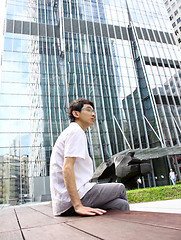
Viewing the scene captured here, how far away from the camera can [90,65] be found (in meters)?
26.8

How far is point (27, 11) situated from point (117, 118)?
20.5 meters

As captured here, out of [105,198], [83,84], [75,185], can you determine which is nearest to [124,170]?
[105,198]

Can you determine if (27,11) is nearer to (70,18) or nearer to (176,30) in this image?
(70,18)

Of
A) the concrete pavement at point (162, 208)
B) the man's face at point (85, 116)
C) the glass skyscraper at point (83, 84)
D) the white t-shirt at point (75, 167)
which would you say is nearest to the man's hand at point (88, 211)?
the white t-shirt at point (75, 167)

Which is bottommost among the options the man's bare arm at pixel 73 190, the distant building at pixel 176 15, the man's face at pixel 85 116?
the man's bare arm at pixel 73 190

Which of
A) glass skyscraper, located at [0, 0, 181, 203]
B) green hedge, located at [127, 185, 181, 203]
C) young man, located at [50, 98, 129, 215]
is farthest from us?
glass skyscraper, located at [0, 0, 181, 203]

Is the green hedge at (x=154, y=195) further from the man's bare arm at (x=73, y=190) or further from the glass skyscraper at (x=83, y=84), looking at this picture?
the glass skyscraper at (x=83, y=84)

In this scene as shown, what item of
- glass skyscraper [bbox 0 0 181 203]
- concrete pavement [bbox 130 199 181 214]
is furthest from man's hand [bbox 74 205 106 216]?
glass skyscraper [bbox 0 0 181 203]

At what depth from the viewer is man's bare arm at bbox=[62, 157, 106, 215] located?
1703 mm

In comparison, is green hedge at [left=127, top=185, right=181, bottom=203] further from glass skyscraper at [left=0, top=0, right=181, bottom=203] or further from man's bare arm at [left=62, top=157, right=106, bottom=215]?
glass skyscraper at [left=0, top=0, right=181, bottom=203]

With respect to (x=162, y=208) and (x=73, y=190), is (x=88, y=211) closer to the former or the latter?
(x=73, y=190)

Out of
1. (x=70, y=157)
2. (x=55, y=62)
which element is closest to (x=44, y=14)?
(x=55, y=62)

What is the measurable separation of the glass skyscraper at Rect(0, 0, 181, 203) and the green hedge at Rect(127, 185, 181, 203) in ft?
40.2

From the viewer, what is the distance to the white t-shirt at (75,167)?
194 cm
